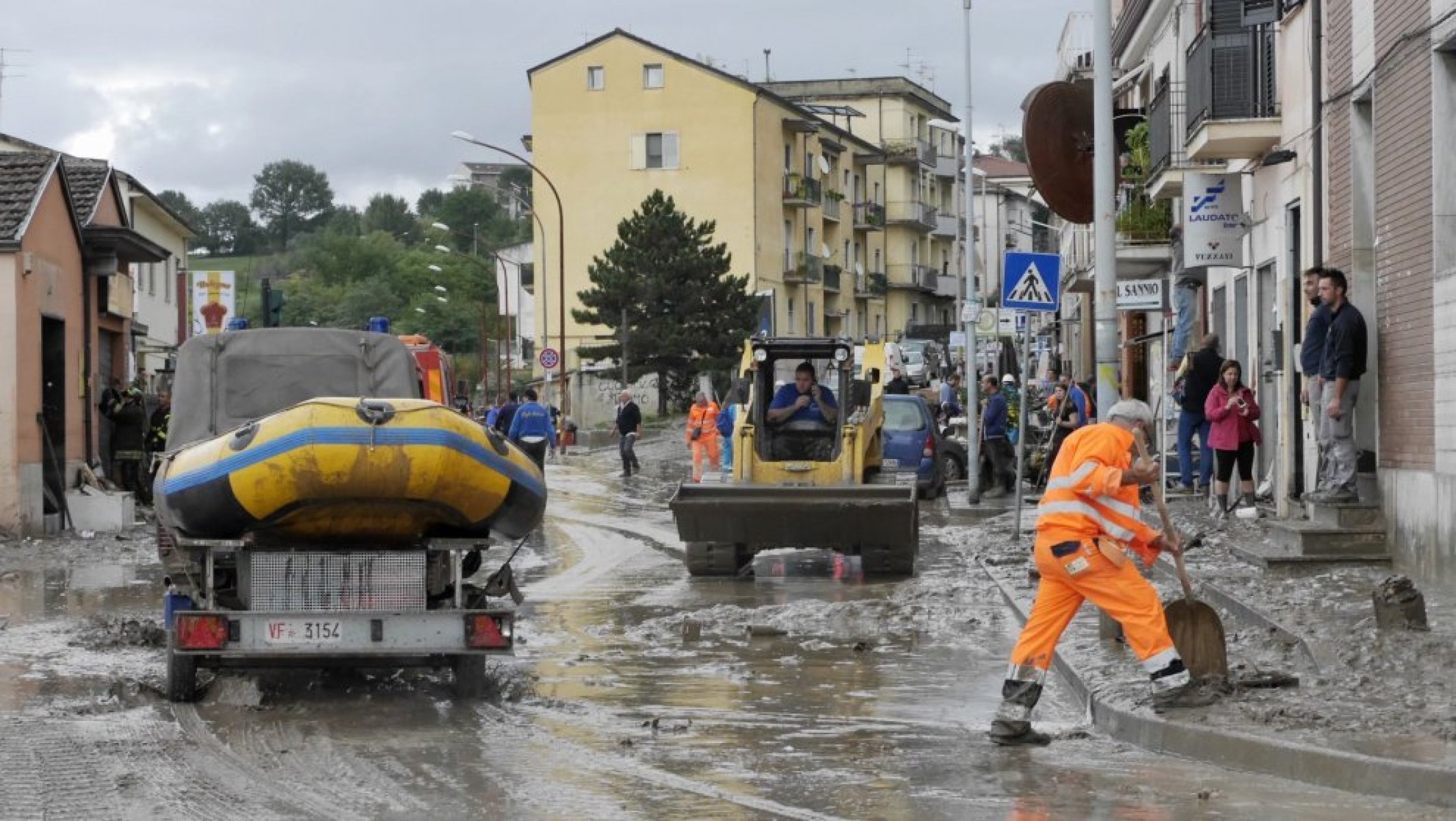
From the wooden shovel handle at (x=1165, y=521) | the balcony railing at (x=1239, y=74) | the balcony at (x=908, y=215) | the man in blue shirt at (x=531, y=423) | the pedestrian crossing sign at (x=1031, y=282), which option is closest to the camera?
the wooden shovel handle at (x=1165, y=521)

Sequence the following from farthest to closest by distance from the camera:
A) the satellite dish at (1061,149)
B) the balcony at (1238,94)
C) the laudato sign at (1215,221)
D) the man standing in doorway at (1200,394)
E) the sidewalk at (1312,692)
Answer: the laudato sign at (1215,221) → the man standing in doorway at (1200,394) → the balcony at (1238,94) → the satellite dish at (1061,149) → the sidewalk at (1312,692)

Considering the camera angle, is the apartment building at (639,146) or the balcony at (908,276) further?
the balcony at (908,276)

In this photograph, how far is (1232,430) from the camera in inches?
811

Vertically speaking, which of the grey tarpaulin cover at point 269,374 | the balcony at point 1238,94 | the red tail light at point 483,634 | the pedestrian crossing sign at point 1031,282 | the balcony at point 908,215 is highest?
the balcony at point 908,215

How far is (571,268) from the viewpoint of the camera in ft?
241

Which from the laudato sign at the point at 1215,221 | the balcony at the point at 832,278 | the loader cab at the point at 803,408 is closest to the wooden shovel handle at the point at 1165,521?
the loader cab at the point at 803,408

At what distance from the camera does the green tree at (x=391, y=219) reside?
16500 centimetres

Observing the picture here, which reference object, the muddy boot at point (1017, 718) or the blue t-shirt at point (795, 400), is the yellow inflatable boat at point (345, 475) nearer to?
the muddy boot at point (1017, 718)

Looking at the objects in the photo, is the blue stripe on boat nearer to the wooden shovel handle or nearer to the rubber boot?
the rubber boot

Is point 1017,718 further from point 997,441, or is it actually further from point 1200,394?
point 997,441

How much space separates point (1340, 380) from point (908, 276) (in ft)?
278

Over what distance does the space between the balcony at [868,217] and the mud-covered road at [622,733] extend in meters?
77.6

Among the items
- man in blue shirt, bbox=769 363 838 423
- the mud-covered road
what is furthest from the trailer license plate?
man in blue shirt, bbox=769 363 838 423

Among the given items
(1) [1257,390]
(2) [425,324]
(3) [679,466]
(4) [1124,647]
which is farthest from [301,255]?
(4) [1124,647]
